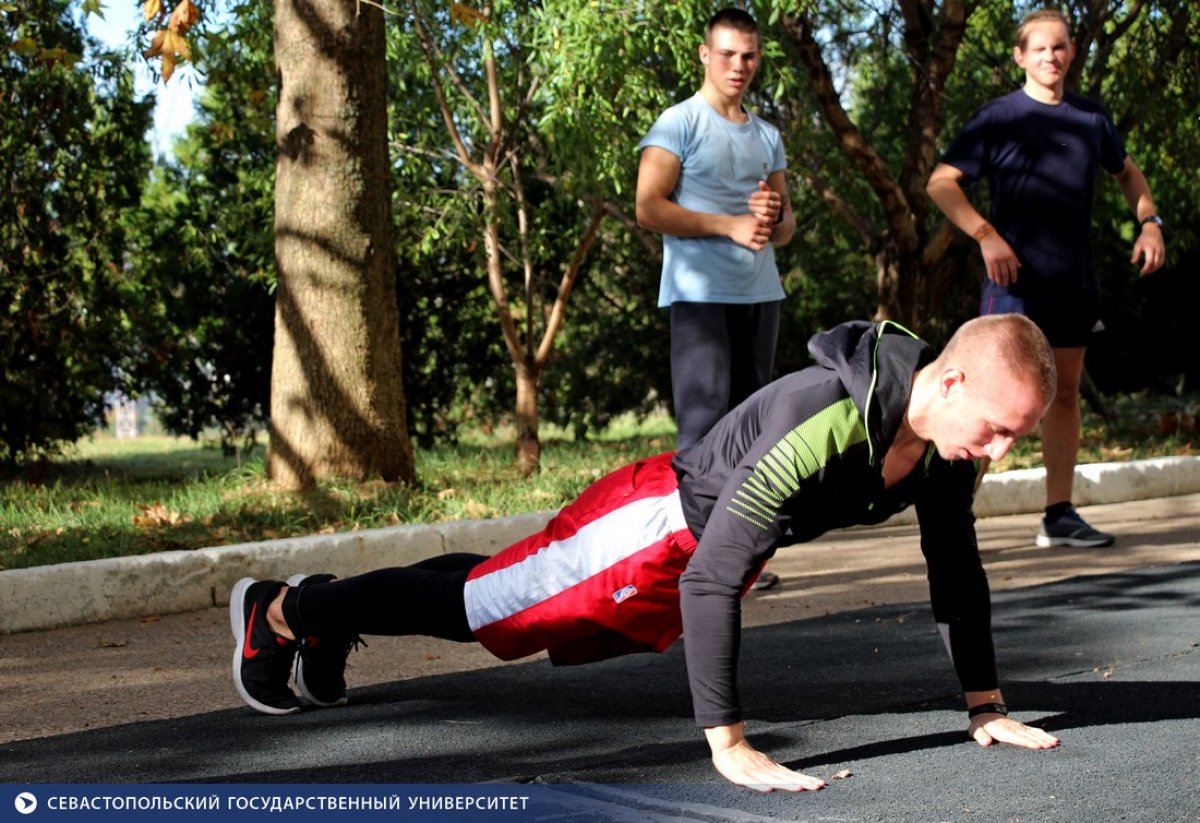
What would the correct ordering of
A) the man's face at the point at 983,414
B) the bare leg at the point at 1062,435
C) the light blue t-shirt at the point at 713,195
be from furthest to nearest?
the bare leg at the point at 1062,435 < the light blue t-shirt at the point at 713,195 < the man's face at the point at 983,414

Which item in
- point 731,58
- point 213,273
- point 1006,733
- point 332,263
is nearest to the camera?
point 1006,733

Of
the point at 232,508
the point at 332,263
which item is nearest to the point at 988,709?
the point at 232,508

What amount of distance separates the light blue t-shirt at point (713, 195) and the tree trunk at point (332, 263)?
2.62 m

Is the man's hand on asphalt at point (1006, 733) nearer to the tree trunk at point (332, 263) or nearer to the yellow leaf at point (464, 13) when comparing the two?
the tree trunk at point (332, 263)

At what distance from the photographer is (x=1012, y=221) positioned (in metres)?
6.34

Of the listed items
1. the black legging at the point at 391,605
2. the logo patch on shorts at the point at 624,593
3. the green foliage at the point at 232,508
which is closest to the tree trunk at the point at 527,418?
the green foliage at the point at 232,508

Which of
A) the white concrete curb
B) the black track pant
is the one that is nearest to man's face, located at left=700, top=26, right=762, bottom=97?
the black track pant

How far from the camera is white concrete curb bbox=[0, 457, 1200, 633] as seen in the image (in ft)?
18.1

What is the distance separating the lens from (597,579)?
3557mm

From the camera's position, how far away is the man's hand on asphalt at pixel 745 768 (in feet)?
10.4

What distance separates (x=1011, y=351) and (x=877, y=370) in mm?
309

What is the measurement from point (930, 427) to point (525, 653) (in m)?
1.24

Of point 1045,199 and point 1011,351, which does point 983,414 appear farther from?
point 1045,199

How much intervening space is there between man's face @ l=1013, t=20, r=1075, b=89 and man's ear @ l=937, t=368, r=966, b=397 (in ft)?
11.6
